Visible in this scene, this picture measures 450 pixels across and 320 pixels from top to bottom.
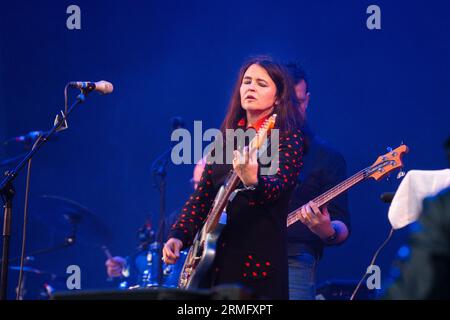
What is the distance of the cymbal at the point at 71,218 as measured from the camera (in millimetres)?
5031

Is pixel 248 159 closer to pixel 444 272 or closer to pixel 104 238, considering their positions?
pixel 444 272

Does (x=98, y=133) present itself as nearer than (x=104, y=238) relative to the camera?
No

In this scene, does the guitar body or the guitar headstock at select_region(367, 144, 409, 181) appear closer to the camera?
the guitar body

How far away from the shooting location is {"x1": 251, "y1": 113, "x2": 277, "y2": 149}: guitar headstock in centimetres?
261

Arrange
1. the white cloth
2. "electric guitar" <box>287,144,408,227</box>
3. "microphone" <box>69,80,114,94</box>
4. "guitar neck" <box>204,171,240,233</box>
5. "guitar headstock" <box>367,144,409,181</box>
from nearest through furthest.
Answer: the white cloth → "guitar neck" <box>204,171,240,233</box> → "microphone" <box>69,80,114,94</box> → "electric guitar" <box>287,144,408,227</box> → "guitar headstock" <box>367,144,409,181</box>

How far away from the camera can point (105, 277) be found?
5.87m

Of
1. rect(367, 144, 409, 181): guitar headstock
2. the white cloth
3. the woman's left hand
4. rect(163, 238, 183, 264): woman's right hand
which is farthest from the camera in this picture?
rect(367, 144, 409, 181): guitar headstock

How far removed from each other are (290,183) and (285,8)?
9.38 ft

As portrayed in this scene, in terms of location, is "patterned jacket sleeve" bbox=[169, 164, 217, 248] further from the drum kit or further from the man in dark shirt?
the drum kit

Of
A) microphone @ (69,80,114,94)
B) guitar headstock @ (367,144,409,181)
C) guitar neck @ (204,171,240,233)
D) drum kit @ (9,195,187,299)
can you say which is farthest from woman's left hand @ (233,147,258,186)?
drum kit @ (9,195,187,299)

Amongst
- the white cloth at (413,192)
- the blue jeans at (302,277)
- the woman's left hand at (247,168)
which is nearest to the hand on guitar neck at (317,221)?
the blue jeans at (302,277)

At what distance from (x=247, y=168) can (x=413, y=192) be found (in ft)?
1.86

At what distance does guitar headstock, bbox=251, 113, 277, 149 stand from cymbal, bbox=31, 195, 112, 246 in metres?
2.59
